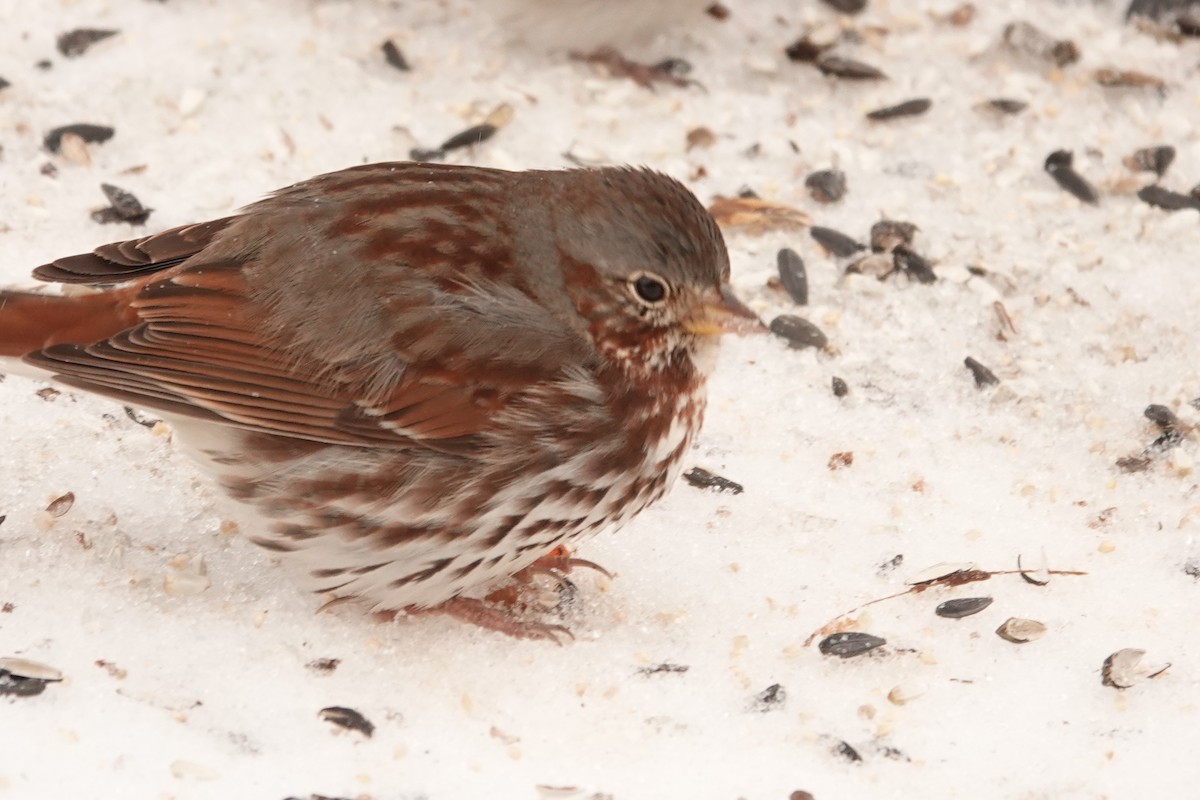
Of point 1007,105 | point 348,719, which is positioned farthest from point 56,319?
point 1007,105

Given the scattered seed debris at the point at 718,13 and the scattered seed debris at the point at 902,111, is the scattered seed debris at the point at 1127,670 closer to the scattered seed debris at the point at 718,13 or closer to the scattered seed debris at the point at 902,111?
the scattered seed debris at the point at 902,111

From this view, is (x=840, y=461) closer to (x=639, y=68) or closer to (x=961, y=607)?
(x=961, y=607)

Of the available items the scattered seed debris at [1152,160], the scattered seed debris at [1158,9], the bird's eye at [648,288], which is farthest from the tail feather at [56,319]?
the scattered seed debris at [1158,9]

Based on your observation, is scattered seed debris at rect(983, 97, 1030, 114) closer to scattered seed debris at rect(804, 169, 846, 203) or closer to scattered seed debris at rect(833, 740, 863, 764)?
scattered seed debris at rect(804, 169, 846, 203)

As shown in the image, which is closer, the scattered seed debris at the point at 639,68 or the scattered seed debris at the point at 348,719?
the scattered seed debris at the point at 348,719

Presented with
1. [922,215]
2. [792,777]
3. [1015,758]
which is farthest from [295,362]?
[922,215]
